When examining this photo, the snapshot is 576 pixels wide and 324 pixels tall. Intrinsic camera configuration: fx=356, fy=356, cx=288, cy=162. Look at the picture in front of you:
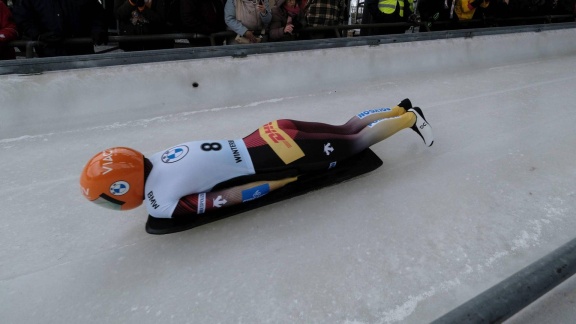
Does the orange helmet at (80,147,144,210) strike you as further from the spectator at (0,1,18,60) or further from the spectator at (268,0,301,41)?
the spectator at (268,0,301,41)

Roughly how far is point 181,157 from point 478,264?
1.28m

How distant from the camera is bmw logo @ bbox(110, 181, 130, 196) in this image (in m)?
1.37

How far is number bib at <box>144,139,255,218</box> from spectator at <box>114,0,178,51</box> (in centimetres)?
265

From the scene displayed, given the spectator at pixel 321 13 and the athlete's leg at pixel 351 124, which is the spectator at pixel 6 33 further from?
the spectator at pixel 321 13

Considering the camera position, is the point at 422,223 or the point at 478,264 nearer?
the point at 478,264

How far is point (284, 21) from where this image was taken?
13.3ft

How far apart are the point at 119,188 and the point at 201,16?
9.47 ft

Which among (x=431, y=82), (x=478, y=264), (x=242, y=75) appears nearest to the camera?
(x=478, y=264)

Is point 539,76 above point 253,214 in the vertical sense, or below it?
above

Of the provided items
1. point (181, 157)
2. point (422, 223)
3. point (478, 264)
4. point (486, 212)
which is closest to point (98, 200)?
point (181, 157)

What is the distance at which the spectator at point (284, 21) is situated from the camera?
3986 millimetres

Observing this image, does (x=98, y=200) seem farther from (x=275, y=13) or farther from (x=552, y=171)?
(x=275, y=13)

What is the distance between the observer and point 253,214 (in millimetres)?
1656

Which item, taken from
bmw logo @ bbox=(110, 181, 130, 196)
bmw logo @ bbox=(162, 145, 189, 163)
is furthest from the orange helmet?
bmw logo @ bbox=(162, 145, 189, 163)
